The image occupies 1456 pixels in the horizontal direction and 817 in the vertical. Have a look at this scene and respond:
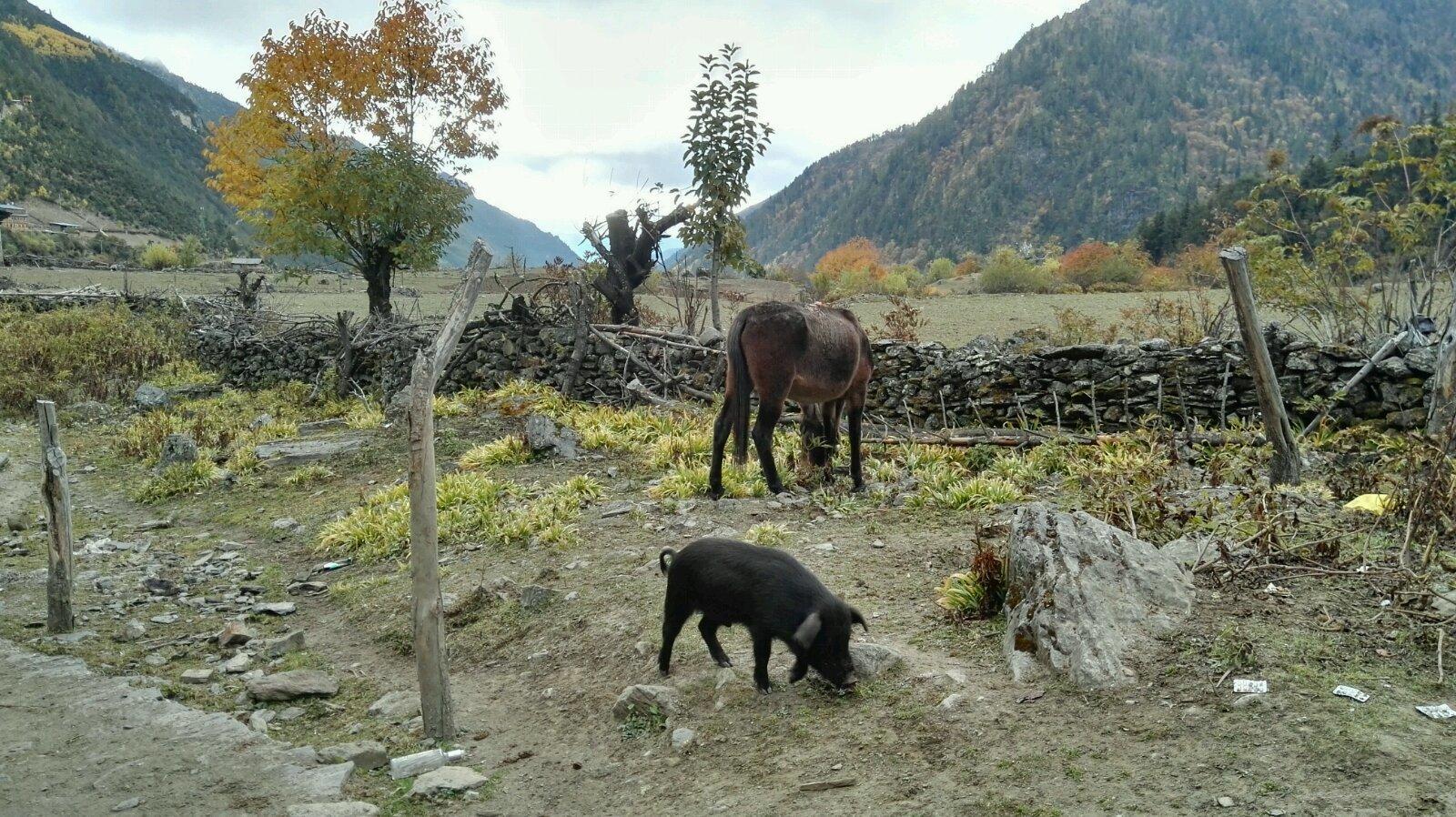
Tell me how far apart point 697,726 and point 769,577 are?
0.82 metres

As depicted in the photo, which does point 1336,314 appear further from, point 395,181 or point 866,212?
point 866,212

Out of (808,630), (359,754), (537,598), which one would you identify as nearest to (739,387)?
(537,598)

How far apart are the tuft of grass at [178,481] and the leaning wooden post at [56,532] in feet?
16.3

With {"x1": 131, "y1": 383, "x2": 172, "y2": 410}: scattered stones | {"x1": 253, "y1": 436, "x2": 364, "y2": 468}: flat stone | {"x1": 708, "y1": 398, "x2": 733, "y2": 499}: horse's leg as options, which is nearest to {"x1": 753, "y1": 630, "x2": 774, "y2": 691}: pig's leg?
{"x1": 708, "y1": 398, "x2": 733, "y2": 499}: horse's leg

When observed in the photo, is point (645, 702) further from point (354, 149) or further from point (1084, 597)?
point (354, 149)

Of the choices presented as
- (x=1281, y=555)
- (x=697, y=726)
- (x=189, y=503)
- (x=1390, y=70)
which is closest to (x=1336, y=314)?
(x=1281, y=555)

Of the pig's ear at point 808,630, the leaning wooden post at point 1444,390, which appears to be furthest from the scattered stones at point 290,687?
the leaning wooden post at point 1444,390

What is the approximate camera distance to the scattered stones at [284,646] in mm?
6859

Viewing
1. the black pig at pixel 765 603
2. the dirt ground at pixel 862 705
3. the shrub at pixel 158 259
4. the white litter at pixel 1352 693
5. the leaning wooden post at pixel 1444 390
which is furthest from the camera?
the shrub at pixel 158 259

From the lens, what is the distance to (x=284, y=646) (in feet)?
22.7

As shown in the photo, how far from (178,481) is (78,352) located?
Answer: 11.9 meters

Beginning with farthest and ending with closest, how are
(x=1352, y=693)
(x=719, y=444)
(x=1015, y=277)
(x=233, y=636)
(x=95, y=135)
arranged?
(x=95, y=135) < (x=1015, y=277) < (x=719, y=444) < (x=233, y=636) < (x=1352, y=693)

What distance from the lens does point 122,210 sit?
7656cm

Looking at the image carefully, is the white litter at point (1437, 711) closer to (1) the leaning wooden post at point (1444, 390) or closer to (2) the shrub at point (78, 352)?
(1) the leaning wooden post at point (1444, 390)
